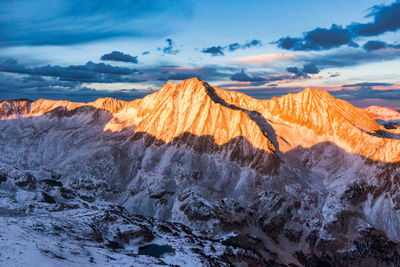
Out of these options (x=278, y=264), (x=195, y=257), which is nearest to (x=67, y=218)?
(x=195, y=257)

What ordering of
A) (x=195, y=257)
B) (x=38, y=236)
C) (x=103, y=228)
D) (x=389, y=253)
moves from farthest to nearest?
(x=389, y=253) → (x=103, y=228) → (x=195, y=257) → (x=38, y=236)

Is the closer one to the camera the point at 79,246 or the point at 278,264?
the point at 79,246

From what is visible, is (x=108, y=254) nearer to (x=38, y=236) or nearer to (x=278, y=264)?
(x=38, y=236)

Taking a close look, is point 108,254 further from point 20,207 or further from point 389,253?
point 389,253

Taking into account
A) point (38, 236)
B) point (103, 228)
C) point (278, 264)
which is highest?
point (38, 236)

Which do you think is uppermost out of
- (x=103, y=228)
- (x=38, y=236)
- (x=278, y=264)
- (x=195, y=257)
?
(x=38, y=236)

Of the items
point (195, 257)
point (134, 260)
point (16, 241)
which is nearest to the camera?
point (16, 241)

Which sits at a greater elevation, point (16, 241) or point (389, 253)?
point (16, 241)

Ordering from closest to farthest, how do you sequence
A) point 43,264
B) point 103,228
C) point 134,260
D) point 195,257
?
point 43,264 → point 134,260 → point 195,257 → point 103,228

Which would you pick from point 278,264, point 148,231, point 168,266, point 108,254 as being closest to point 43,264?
point 108,254
